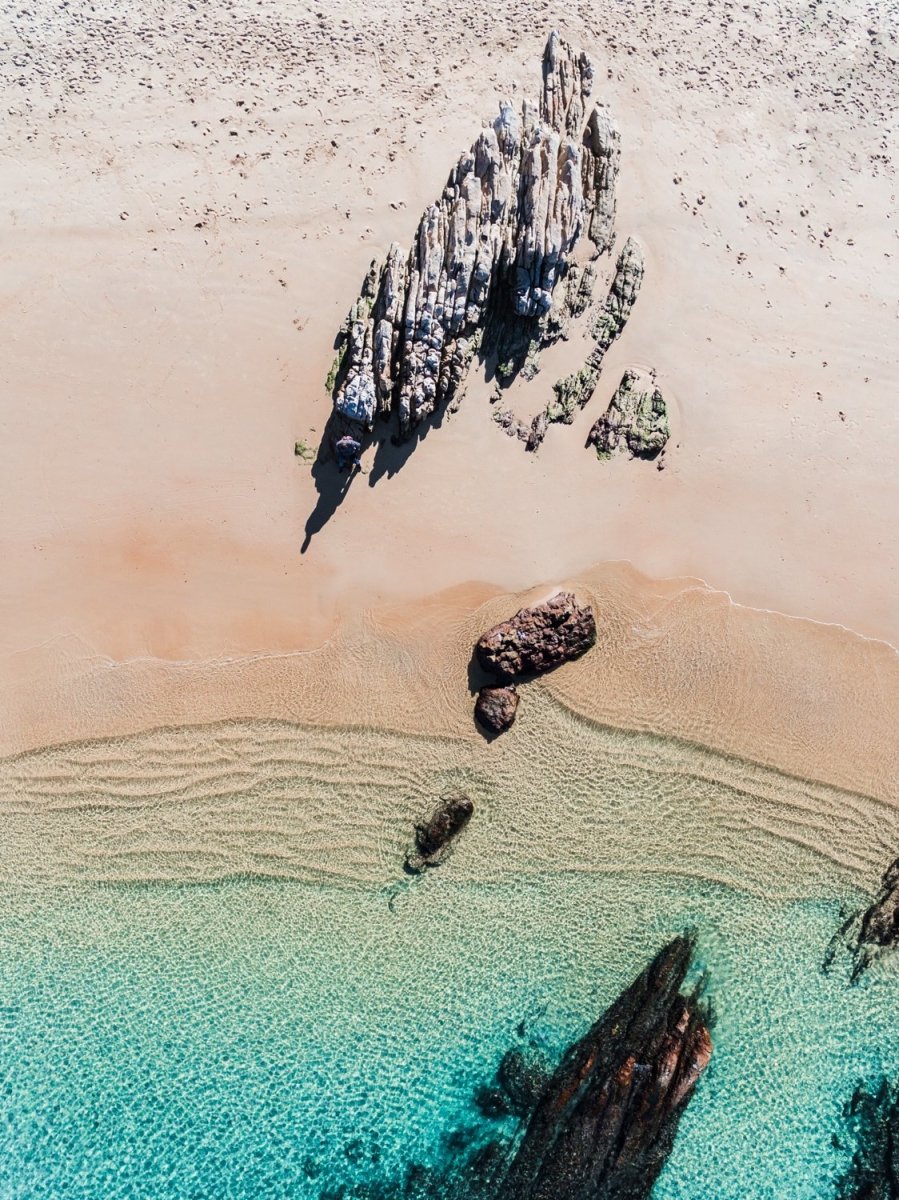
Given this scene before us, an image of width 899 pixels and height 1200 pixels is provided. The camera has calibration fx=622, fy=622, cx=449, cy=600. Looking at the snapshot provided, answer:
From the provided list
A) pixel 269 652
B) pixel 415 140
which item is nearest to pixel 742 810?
pixel 269 652

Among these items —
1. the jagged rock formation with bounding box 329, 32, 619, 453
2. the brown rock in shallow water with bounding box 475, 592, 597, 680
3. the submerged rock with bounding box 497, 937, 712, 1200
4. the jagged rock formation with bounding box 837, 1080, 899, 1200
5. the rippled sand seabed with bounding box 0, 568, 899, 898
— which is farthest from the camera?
the rippled sand seabed with bounding box 0, 568, 899, 898

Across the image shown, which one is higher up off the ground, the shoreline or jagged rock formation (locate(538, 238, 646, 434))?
jagged rock formation (locate(538, 238, 646, 434))

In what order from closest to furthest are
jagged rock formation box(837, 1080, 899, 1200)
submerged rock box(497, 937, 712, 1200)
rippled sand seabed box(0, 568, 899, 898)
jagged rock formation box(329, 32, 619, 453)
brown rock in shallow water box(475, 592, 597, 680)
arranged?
1. jagged rock formation box(329, 32, 619, 453)
2. brown rock in shallow water box(475, 592, 597, 680)
3. submerged rock box(497, 937, 712, 1200)
4. jagged rock formation box(837, 1080, 899, 1200)
5. rippled sand seabed box(0, 568, 899, 898)

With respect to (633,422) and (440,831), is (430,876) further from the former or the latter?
(633,422)

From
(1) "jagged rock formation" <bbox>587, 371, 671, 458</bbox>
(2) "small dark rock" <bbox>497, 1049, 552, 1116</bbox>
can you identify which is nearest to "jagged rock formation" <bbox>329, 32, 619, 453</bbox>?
(1) "jagged rock formation" <bbox>587, 371, 671, 458</bbox>

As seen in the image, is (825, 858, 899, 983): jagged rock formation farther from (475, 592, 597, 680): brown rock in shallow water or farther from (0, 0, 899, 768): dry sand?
(475, 592, 597, 680): brown rock in shallow water

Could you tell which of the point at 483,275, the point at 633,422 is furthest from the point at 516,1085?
the point at 483,275

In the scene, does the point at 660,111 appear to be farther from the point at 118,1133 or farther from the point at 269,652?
the point at 118,1133
